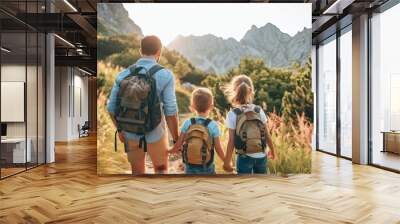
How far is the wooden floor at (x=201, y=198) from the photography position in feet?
13.5

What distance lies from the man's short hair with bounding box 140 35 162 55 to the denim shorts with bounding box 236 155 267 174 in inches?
89.0

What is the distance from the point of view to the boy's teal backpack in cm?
636

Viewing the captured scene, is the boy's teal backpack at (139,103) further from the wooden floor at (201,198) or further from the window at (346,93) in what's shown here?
the window at (346,93)

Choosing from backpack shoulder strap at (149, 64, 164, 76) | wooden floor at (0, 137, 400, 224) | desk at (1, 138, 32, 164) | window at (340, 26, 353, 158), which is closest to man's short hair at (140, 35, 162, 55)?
backpack shoulder strap at (149, 64, 164, 76)

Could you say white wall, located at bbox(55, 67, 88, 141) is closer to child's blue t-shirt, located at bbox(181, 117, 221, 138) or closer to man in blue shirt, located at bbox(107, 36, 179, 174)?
man in blue shirt, located at bbox(107, 36, 179, 174)

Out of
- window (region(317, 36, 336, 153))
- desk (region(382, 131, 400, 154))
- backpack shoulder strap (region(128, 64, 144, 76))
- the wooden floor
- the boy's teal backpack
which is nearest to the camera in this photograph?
the wooden floor

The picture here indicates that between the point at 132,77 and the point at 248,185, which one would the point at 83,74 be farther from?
the point at 248,185

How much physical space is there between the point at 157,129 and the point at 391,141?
4.38 metres

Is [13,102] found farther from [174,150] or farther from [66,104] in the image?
[66,104]

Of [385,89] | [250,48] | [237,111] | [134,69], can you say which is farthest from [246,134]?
[385,89]

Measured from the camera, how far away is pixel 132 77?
6465 millimetres

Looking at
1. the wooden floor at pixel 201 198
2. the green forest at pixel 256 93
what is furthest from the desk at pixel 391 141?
the green forest at pixel 256 93

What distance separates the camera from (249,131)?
6.61 metres

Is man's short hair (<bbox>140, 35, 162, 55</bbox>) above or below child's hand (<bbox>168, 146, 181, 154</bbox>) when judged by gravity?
above
